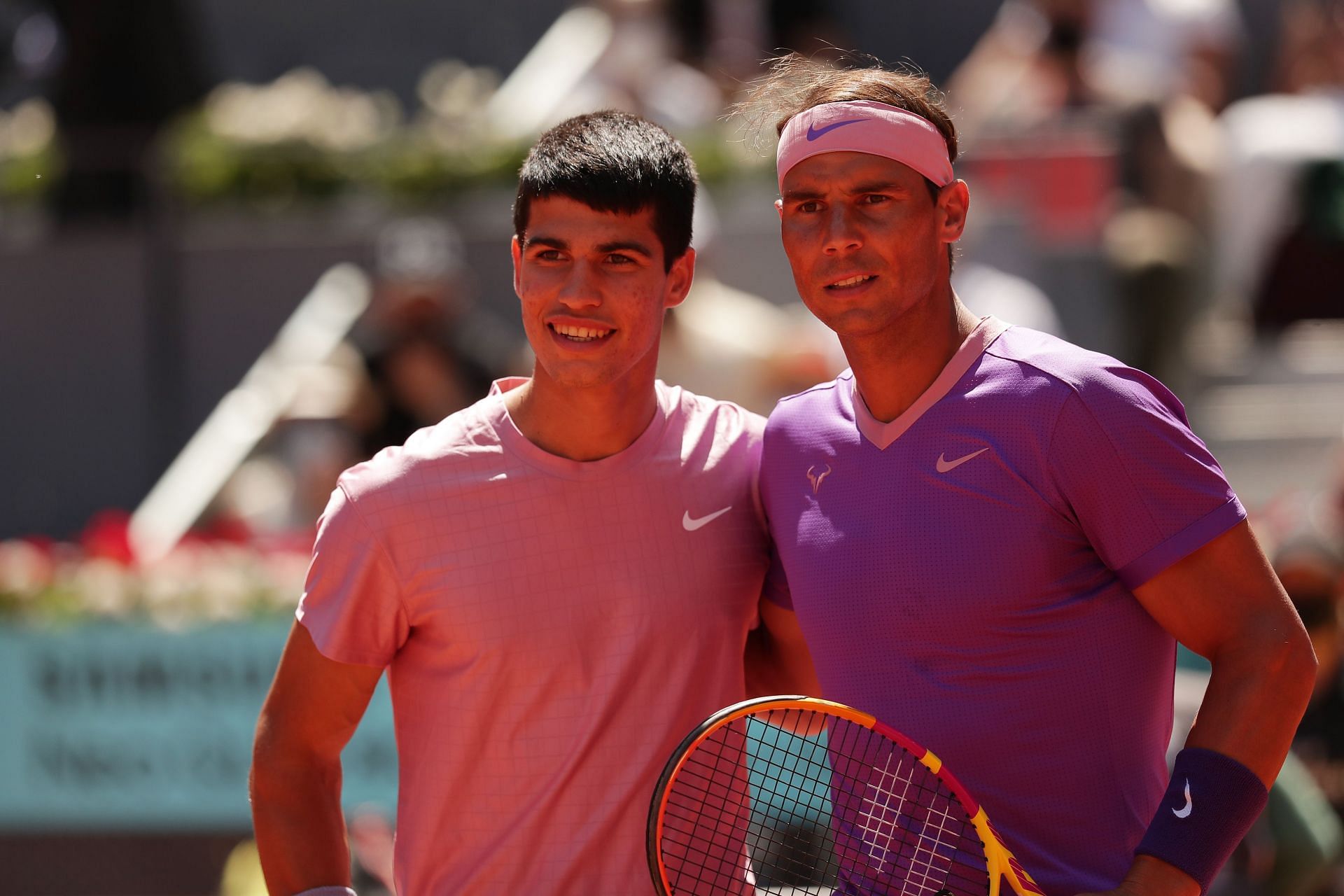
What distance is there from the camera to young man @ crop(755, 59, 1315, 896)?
2676mm

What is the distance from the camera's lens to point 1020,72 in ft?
30.3

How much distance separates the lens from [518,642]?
293cm

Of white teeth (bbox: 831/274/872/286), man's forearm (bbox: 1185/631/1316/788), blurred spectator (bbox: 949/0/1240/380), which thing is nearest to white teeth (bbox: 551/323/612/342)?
white teeth (bbox: 831/274/872/286)

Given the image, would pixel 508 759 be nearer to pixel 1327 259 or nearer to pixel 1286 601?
pixel 1286 601

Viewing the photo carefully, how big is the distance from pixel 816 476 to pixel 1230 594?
71cm

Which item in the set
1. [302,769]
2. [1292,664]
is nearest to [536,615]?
[302,769]

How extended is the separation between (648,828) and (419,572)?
23.5 inches

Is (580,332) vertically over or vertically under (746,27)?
under

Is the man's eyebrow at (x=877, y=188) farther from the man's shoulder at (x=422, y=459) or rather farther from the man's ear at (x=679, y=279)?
the man's shoulder at (x=422, y=459)

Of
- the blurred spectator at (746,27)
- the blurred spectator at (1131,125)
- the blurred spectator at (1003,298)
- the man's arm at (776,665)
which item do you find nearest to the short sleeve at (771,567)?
the man's arm at (776,665)

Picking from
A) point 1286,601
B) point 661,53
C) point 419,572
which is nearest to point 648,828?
point 419,572

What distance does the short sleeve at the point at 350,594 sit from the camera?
2.90 m

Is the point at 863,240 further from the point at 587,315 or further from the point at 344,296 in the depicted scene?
the point at 344,296

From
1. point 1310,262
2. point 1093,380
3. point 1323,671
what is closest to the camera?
point 1093,380
